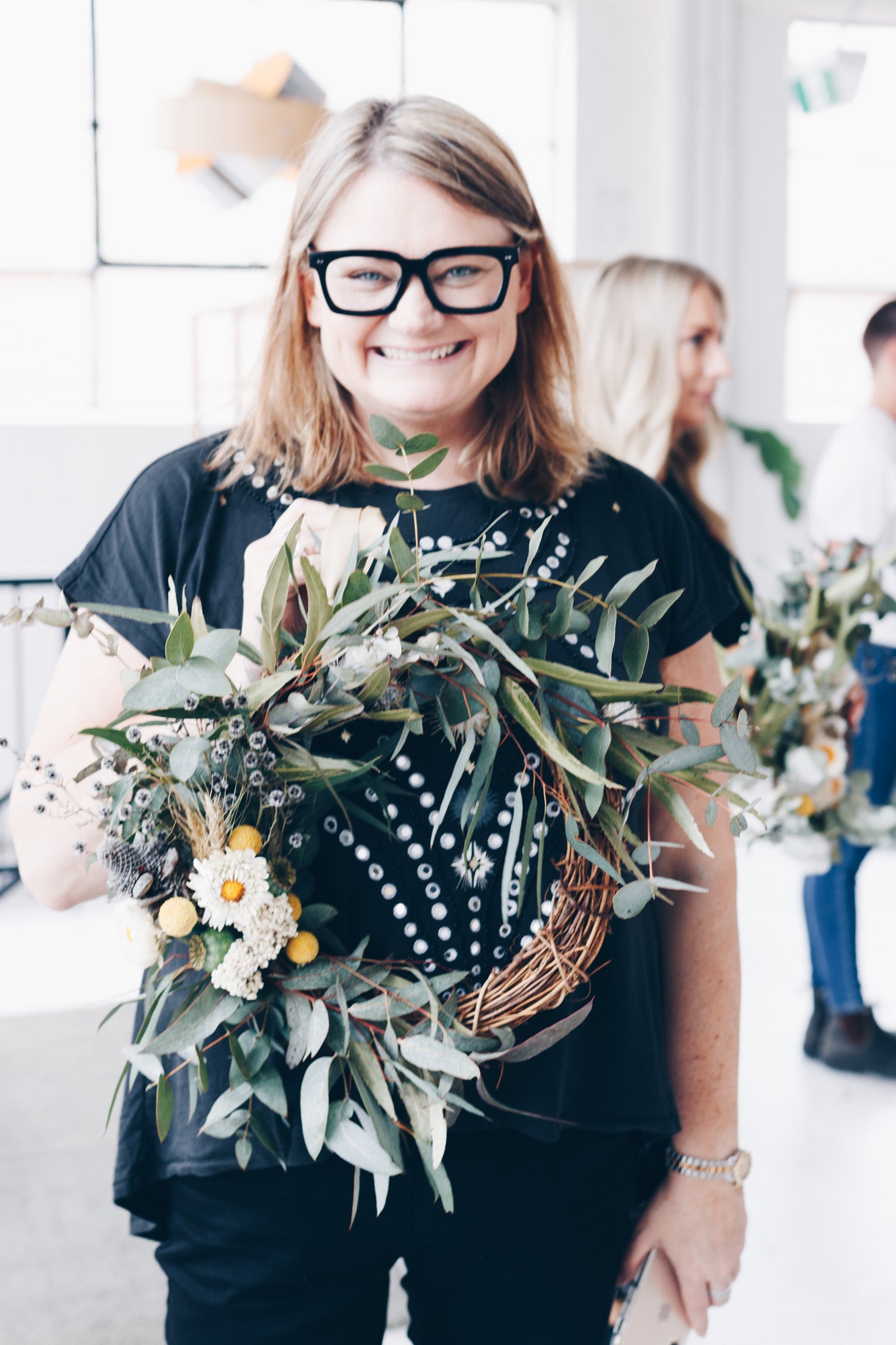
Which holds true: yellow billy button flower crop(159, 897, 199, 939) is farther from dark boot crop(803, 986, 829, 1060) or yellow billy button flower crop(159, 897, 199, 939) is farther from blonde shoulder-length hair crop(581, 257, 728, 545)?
dark boot crop(803, 986, 829, 1060)

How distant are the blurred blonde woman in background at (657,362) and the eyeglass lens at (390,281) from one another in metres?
1.37

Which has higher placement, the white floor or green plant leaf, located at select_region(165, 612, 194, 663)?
green plant leaf, located at select_region(165, 612, 194, 663)

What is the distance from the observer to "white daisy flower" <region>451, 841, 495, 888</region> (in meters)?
0.94

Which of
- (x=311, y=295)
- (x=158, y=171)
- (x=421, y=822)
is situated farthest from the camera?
(x=158, y=171)

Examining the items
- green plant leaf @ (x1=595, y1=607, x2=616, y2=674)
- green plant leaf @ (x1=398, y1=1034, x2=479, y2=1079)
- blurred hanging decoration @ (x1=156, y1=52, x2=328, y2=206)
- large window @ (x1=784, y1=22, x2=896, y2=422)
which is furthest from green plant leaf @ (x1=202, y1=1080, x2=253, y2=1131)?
large window @ (x1=784, y1=22, x2=896, y2=422)

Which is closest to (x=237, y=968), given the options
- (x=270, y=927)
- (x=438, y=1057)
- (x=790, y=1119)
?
(x=270, y=927)

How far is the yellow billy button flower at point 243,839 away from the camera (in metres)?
0.76

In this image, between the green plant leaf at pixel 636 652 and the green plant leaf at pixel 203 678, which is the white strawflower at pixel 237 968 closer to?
the green plant leaf at pixel 203 678

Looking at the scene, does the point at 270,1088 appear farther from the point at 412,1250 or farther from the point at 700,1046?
the point at 700,1046

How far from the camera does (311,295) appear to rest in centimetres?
106

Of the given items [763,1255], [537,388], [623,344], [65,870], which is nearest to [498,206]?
[537,388]

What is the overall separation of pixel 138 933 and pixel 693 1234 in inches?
24.4

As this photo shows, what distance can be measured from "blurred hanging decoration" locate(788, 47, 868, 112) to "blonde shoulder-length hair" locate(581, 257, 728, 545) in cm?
273

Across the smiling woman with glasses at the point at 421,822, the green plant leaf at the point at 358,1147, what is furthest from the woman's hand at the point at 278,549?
the green plant leaf at the point at 358,1147
